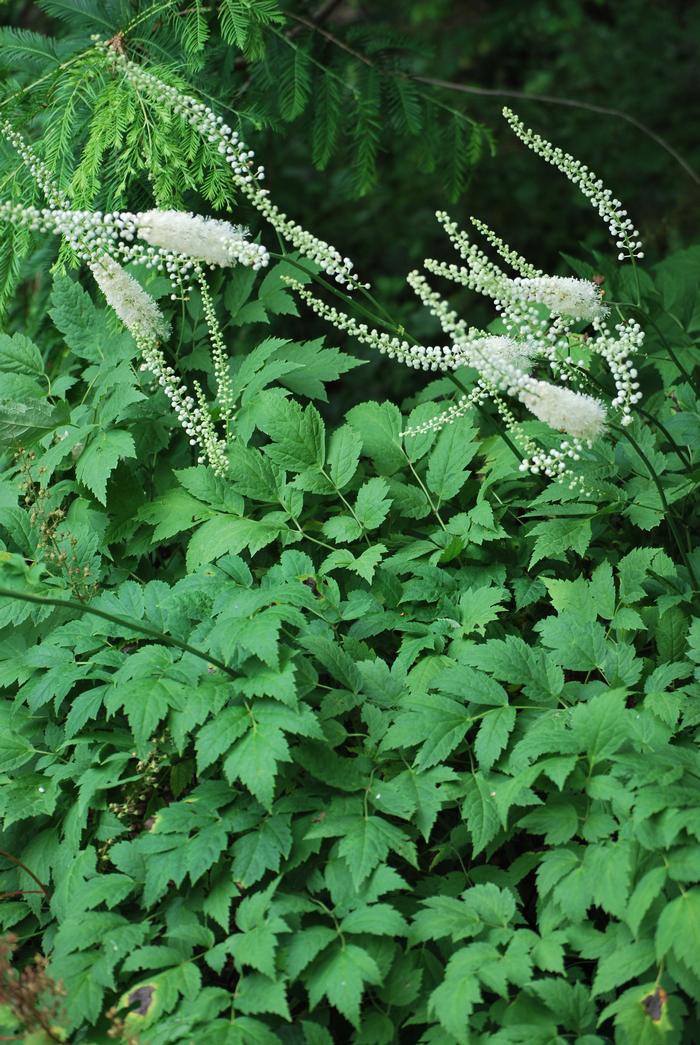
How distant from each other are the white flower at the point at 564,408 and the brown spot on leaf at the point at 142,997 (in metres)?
1.47

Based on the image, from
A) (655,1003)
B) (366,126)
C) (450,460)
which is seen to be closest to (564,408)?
(450,460)

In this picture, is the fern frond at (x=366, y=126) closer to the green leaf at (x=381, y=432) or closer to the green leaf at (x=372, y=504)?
the green leaf at (x=381, y=432)

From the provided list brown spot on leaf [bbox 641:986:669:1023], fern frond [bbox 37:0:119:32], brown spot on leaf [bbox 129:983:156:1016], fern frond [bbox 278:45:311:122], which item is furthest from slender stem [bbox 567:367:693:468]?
fern frond [bbox 37:0:119:32]

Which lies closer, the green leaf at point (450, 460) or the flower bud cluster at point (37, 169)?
the flower bud cluster at point (37, 169)

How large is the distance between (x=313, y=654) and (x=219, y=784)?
16.0 inches

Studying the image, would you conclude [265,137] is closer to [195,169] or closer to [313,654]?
[195,169]

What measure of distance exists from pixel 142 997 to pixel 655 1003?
1.03 meters

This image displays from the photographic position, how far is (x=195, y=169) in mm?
2967

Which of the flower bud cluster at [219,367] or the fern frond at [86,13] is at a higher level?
the fern frond at [86,13]

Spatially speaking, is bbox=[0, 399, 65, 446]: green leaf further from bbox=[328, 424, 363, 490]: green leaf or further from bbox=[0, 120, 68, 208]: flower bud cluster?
bbox=[328, 424, 363, 490]: green leaf

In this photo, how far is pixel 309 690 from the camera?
2.34 metres

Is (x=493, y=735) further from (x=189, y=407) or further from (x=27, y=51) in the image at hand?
(x=27, y=51)

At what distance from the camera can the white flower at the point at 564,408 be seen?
216cm

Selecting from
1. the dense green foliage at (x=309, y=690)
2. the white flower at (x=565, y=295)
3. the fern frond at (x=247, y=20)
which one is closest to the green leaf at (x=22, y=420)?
the dense green foliage at (x=309, y=690)
